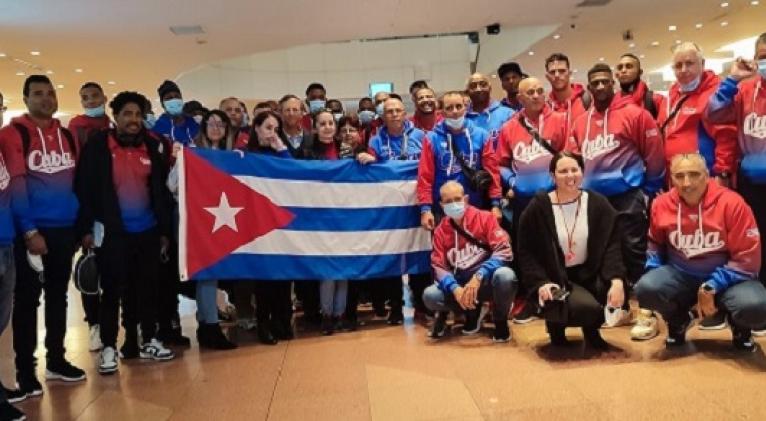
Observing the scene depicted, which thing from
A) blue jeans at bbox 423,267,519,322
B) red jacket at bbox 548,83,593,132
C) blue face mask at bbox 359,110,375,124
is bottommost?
blue jeans at bbox 423,267,519,322

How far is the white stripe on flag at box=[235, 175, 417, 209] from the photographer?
4504mm

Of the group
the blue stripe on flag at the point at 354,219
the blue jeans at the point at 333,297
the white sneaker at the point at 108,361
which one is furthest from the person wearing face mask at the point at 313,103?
the white sneaker at the point at 108,361

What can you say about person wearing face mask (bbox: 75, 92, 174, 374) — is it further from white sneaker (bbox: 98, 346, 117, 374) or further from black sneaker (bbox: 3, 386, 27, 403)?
black sneaker (bbox: 3, 386, 27, 403)

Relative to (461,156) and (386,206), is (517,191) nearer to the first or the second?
(461,156)

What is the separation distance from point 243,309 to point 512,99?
9.11 feet

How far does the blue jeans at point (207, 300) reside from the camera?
4270mm

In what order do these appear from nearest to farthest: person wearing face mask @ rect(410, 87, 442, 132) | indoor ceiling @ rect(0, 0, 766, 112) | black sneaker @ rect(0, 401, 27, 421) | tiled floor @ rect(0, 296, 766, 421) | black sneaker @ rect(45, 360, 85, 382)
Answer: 1. tiled floor @ rect(0, 296, 766, 421)
2. black sneaker @ rect(0, 401, 27, 421)
3. black sneaker @ rect(45, 360, 85, 382)
4. person wearing face mask @ rect(410, 87, 442, 132)
5. indoor ceiling @ rect(0, 0, 766, 112)

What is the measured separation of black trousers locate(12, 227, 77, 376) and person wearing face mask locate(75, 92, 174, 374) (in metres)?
0.18

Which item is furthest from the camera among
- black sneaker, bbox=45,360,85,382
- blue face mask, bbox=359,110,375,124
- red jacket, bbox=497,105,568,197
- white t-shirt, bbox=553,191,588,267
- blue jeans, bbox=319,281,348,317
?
blue face mask, bbox=359,110,375,124

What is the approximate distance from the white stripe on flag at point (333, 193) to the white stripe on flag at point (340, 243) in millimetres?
211

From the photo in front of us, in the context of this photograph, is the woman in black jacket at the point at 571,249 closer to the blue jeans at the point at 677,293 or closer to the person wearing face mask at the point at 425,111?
the blue jeans at the point at 677,293

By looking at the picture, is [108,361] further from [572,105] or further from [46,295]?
[572,105]

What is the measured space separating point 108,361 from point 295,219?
1.53m

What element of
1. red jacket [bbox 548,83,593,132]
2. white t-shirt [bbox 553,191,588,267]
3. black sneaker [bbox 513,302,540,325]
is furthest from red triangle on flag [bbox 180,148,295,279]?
red jacket [bbox 548,83,593,132]
